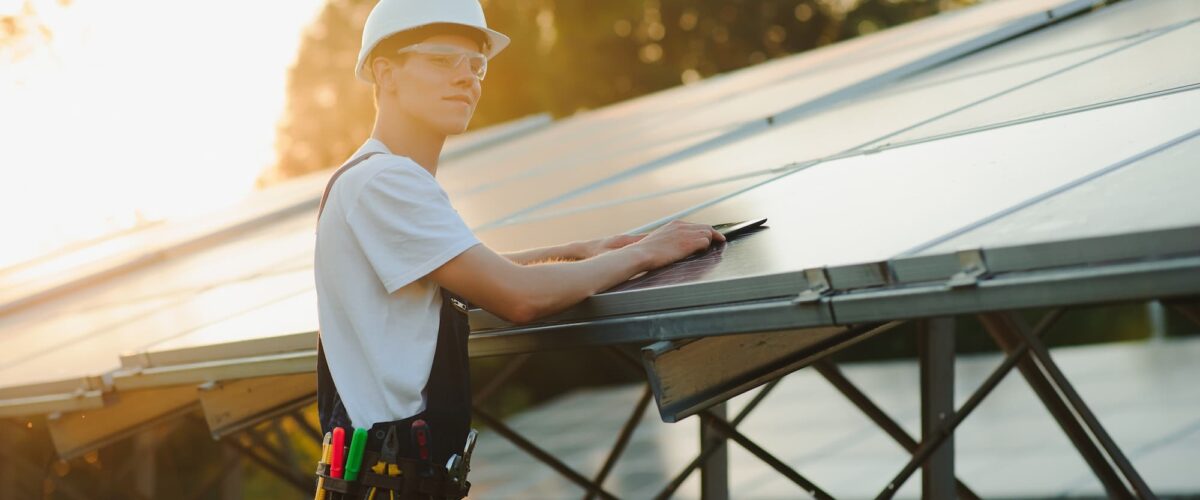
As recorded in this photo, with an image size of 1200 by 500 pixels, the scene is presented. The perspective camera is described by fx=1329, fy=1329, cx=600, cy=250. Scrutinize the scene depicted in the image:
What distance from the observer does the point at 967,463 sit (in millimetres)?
13977

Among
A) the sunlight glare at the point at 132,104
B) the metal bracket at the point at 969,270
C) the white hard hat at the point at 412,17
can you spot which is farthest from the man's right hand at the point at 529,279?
the sunlight glare at the point at 132,104

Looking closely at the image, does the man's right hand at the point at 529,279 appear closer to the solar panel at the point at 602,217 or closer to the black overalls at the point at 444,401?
the black overalls at the point at 444,401

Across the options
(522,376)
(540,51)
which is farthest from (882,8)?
(522,376)

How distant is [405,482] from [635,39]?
1266 inches

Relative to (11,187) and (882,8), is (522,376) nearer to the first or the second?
(11,187)

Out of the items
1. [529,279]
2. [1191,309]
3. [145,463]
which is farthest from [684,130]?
[1191,309]

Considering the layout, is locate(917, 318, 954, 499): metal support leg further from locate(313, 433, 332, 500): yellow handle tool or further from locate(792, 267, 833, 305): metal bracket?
locate(313, 433, 332, 500): yellow handle tool

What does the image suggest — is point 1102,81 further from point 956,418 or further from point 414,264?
point 414,264

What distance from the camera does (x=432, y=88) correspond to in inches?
149

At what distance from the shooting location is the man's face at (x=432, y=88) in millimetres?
3787

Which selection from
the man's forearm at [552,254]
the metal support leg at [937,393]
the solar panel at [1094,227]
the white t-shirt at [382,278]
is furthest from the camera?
the metal support leg at [937,393]

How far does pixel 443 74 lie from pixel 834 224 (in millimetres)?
1219

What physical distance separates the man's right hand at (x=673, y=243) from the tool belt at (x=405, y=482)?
81cm

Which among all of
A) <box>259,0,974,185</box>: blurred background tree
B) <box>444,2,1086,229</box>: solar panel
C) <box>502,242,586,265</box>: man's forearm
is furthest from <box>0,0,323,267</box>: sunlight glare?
<box>502,242,586,265</box>: man's forearm
